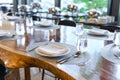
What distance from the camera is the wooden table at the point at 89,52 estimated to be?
3.34ft

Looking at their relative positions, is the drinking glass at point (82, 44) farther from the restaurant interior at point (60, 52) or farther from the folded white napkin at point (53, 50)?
the folded white napkin at point (53, 50)

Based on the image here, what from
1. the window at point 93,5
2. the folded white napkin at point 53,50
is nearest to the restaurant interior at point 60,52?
the folded white napkin at point 53,50

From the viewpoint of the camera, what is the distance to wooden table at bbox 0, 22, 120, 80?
1.02m

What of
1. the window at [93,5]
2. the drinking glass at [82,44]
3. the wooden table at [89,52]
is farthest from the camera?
the window at [93,5]

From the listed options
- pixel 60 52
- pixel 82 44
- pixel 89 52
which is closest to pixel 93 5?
pixel 82 44

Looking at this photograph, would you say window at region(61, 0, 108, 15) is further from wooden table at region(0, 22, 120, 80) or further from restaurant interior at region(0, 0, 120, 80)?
wooden table at region(0, 22, 120, 80)

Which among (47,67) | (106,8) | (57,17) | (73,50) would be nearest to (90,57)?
(73,50)

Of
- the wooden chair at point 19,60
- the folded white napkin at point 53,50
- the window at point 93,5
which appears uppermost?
the window at point 93,5

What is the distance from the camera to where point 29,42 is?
5.24ft

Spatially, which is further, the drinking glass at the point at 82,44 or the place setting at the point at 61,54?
the drinking glass at the point at 82,44

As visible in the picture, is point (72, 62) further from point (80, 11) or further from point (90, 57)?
point (80, 11)

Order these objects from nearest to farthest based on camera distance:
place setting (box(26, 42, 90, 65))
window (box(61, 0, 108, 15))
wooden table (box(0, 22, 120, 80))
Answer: wooden table (box(0, 22, 120, 80)), place setting (box(26, 42, 90, 65)), window (box(61, 0, 108, 15))

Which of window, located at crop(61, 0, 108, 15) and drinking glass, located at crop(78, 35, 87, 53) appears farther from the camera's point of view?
window, located at crop(61, 0, 108, 15)

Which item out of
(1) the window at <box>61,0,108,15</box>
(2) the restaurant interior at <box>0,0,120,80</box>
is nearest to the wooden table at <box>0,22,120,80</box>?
(2) the restaurant interior at <box>0,0,120,80</box>
